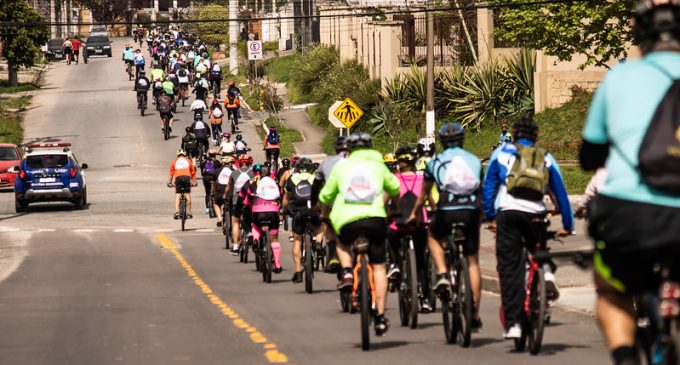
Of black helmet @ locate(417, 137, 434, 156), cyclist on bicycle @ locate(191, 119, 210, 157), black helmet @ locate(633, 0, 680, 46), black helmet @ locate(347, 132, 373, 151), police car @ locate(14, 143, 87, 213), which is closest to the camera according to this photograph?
black helmet @ locate(633, 0, 680, 46)

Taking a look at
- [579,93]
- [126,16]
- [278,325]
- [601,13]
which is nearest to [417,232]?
[278,325]

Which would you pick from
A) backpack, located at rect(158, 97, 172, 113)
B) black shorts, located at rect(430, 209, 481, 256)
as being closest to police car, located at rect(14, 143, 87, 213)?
backpack, located at rect(158, 97, 172, 113)

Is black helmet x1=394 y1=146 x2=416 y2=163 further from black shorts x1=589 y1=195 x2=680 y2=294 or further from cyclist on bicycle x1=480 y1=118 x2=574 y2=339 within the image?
black shorts x1=589 y1=195 x2=680 y2=294

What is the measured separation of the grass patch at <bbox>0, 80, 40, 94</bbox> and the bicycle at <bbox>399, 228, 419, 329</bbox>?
6085 centimetres

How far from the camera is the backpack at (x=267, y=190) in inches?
797

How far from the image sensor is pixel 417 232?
1408 centimetres

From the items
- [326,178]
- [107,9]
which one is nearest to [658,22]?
[326,178]

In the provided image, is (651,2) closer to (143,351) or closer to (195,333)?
(143,351)

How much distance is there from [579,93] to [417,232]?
2997 cm

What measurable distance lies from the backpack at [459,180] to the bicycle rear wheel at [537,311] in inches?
47.3

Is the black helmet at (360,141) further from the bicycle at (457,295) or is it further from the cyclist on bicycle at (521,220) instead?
the cyclist on bicycle at (521,220)

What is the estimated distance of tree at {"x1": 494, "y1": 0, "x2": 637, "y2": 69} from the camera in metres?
33.8

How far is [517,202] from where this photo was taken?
11102 millimetres

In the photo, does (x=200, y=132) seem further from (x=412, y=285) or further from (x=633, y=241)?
(x=633, y=241)
